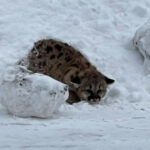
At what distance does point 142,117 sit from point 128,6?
5757 millimetres

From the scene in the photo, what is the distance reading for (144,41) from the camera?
11461mm

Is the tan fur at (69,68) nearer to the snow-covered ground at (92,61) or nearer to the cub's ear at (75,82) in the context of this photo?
the cub's ear at (75,82)

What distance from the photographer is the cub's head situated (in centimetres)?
993

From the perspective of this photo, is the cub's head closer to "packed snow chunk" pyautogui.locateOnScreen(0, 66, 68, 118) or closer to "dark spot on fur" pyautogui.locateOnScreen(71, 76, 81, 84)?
"dark spot on fur" pyautogui.locateOnScreen(71, 76, 81, 84)

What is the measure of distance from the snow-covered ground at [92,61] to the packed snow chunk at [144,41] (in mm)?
194

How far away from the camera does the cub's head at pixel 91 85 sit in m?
9.93

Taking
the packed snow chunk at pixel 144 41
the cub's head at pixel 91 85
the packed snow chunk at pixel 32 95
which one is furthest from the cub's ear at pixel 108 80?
the packed snow chunk at pixel 32 95

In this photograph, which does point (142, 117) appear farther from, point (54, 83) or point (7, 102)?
point (7, 102)

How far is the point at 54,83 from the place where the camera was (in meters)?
7.99

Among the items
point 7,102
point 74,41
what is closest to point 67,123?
point 7,102

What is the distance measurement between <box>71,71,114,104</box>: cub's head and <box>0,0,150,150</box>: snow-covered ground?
0.55 feet

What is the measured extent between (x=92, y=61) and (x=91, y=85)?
1278mm

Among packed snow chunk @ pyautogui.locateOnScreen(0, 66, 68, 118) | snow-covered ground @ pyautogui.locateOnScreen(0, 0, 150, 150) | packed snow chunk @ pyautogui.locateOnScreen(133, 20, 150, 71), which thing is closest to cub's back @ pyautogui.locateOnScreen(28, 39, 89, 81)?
snow-covered ground @ pyautogui.locateOnScreen(0, 0, 150, 150)

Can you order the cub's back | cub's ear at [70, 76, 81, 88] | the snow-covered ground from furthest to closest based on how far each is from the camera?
the cub's back
cub's ear at [70, 76, 81, 88]
the snow-covered ground
